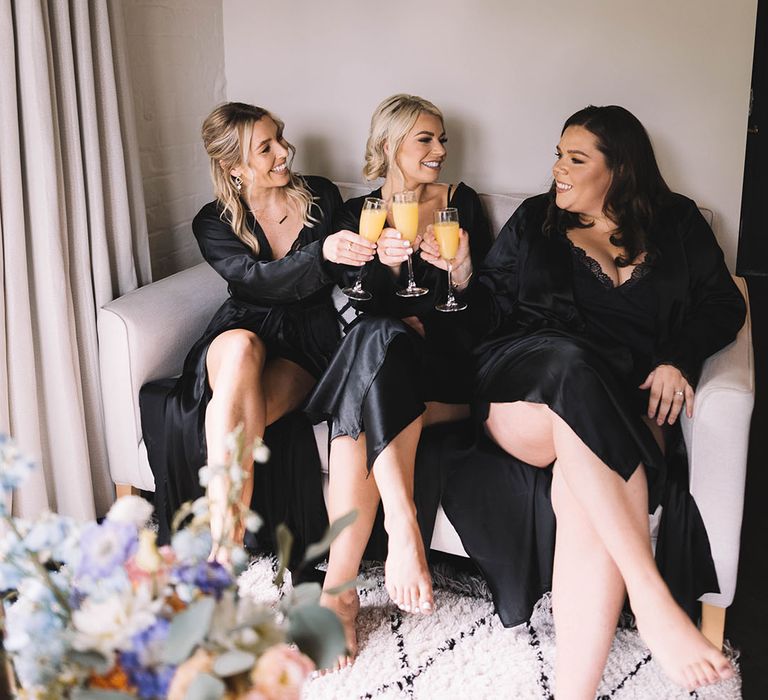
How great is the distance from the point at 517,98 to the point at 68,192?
4.61 feet

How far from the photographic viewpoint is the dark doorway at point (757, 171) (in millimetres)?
5172

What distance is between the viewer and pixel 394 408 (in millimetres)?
2119

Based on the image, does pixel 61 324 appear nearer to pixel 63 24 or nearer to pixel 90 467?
pixel 90 467

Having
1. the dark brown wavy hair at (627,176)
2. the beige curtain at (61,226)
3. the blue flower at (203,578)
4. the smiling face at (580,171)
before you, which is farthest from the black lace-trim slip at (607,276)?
the blue flower at (203,578)

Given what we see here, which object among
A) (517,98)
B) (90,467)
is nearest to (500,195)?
(517,98)

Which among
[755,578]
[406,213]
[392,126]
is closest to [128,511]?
[406,213]

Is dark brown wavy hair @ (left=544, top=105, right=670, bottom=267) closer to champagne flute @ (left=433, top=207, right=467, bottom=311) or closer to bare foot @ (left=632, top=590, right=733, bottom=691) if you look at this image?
champagne flute @ (left=433, top=207, right=467, bottom=311)

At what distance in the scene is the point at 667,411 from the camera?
84.2 inches

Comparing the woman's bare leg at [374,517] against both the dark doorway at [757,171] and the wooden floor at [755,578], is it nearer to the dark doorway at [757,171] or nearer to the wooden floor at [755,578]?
the wooden floor at [755,578]

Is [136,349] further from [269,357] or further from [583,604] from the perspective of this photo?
[583,604]

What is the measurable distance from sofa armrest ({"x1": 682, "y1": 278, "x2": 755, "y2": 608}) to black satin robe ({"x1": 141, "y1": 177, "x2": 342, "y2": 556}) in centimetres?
93

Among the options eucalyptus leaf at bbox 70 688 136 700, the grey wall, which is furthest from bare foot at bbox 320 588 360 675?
the grey wall

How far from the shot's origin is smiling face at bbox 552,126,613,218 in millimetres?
2367

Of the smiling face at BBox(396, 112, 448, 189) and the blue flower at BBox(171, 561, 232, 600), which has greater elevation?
the smiling face at BBox(396, 112, 448, 189)
